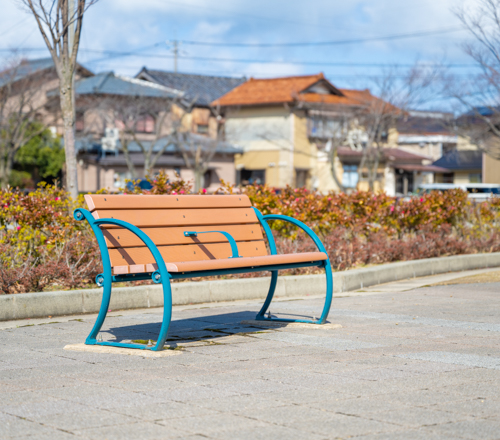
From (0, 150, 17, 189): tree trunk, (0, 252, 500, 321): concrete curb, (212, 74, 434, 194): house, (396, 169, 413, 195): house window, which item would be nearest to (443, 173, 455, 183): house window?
(396, 169, 413, 195): house window

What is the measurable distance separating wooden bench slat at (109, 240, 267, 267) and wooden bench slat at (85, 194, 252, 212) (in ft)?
1.15

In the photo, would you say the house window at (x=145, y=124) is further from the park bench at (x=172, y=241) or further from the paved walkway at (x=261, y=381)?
the park bench at (x=172, y=241)

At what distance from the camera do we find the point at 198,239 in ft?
20.1

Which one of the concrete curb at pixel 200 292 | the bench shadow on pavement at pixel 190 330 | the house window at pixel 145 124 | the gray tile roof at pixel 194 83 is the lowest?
the bench shadow on pavement at pixel 190 330

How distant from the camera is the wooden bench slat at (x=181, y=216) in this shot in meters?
5.59

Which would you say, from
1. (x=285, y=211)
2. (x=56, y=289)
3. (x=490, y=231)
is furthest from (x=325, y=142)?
(x=56, y=289)

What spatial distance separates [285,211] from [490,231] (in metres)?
5.32

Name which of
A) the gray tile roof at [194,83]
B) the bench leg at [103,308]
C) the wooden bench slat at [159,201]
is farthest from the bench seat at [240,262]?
the gray tile roof at [194,83]

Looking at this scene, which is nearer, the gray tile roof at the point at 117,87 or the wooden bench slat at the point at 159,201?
the wooden bench slat at the point at 159,201

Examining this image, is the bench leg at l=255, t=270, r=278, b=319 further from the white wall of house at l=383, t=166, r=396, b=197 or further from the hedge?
the white wall of house at l=383, t=166, r=396, b=197

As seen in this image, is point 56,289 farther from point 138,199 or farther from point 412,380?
point 412,380

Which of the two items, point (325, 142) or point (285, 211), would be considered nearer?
point (285, 211)

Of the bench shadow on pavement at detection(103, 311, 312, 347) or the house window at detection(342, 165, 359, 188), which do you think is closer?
the bench shadow on pavement at detection(103, 311, 312, 347)

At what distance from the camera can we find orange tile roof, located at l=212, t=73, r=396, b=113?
47.4 m
